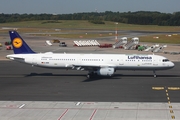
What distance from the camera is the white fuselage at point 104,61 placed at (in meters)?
53.5

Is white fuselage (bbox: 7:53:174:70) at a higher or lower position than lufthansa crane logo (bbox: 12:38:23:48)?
lower

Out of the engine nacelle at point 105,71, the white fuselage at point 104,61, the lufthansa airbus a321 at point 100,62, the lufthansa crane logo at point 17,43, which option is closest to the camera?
the engine nacelle at point 105,71

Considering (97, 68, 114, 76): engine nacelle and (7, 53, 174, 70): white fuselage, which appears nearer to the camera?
(97, 68, 114, 76): engine nacelle

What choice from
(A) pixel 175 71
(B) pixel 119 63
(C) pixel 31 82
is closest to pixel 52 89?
(C) pixel 31 82

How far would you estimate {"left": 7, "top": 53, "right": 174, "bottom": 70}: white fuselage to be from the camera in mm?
53469

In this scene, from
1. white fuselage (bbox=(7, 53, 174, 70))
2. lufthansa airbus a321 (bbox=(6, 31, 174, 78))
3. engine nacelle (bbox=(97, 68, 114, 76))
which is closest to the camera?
engine nacelle (bbox=(97, 68, 114, 76))

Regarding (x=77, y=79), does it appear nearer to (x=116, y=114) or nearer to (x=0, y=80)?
(x=0, y=80)

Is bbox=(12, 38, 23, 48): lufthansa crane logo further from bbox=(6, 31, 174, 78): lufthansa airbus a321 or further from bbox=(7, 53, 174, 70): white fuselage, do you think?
bbox=(7, 53, 174, 70): white fuselage

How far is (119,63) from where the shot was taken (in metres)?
53.5

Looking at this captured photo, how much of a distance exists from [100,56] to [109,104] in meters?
19.1

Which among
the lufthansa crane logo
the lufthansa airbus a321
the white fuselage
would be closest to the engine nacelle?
the lufthansa airbus a321

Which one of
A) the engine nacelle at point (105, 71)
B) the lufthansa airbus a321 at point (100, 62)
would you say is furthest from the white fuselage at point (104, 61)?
the engine nacelle at point (105, 71)

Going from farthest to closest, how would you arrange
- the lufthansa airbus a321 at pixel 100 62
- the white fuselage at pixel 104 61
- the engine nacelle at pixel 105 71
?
1. the white fuselage at pixel 104 61
2. the lufthansa airbus a321 at pixel 100 62
3. the engine nacelle at pixel 105 71

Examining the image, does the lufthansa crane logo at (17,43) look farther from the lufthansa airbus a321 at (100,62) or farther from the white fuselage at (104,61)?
the white fuselage at (104,61)
